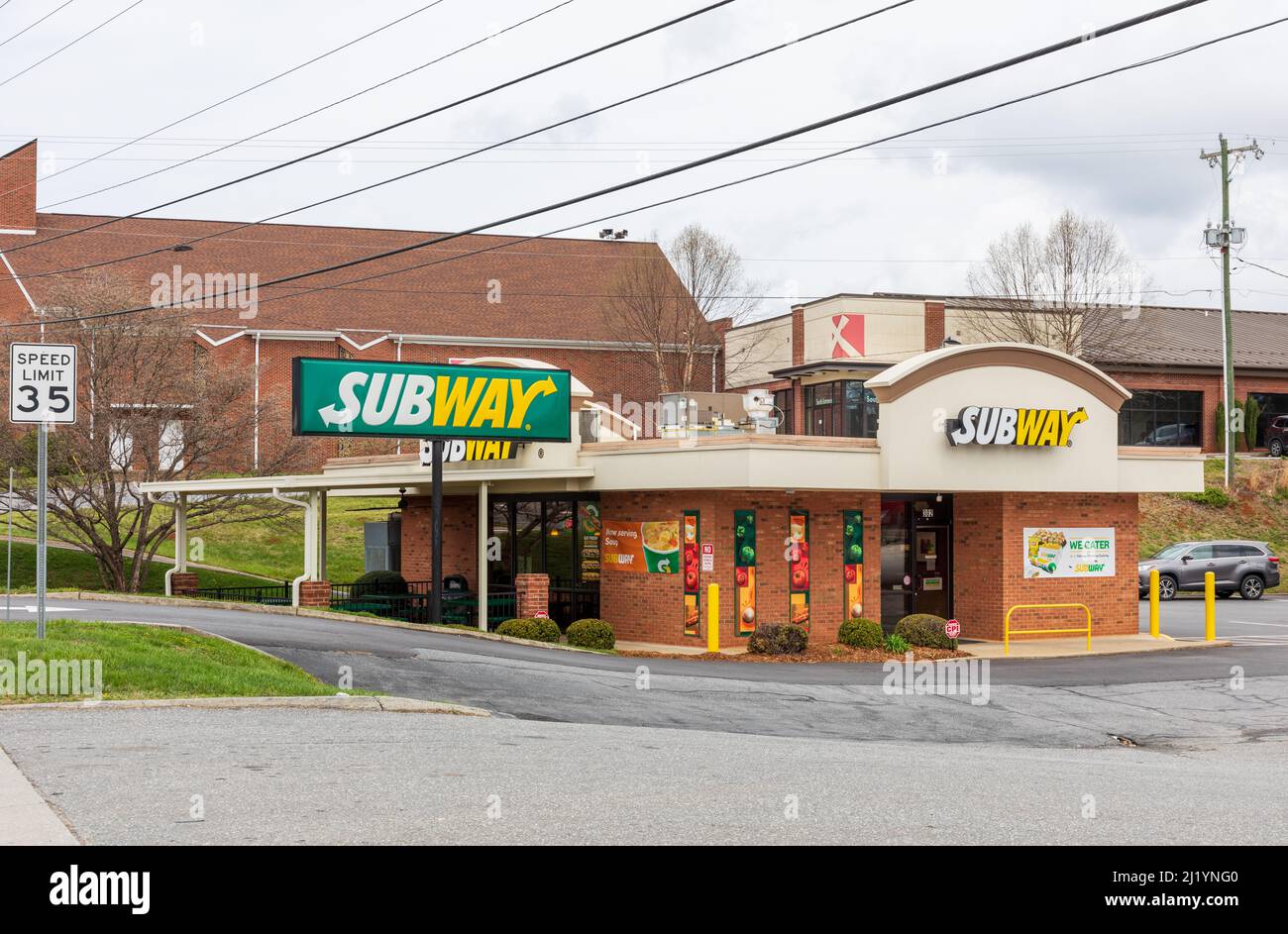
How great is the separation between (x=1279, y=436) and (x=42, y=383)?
164 ft

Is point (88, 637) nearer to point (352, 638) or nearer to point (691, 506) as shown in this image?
point (352, 638)

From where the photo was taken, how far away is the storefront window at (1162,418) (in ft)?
172

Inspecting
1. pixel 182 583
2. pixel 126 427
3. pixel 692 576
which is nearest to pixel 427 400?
pixel 692 576

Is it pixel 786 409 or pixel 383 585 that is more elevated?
pixel 786 409

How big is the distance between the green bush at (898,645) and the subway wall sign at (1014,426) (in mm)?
4041

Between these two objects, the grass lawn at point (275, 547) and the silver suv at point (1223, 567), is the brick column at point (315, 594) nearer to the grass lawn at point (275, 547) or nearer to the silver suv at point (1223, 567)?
the grass lawn at point (275, 547)

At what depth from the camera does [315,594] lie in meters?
26.6

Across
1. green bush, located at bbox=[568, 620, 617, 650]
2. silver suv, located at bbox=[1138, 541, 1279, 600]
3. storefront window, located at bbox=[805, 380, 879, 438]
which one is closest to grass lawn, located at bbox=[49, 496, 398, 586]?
storefront window, located at bbox=[805, 380, 879, 438]

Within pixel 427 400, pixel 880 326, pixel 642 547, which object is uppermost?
pixel 880 326

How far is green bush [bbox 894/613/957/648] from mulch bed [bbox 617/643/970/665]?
11 centimetres

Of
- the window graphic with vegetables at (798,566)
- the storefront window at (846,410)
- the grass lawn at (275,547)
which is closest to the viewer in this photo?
the window graphic with vegetables at (798,566)

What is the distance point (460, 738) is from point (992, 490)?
16.7m

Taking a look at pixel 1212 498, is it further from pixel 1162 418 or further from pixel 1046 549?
pixel 1046 549

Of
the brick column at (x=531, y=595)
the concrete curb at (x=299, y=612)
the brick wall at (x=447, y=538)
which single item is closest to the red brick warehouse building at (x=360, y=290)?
the brick wall at (x=447, y=538)
